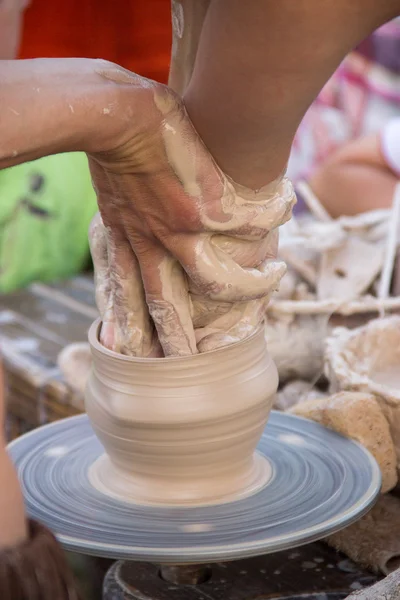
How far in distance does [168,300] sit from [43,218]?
1782mm

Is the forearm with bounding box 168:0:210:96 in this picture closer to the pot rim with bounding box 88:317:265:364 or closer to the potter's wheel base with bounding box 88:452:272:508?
the pot rim with bounding box 88:317:265:364

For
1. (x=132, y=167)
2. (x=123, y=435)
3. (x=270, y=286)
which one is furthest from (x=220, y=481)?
(x=132, y=167)

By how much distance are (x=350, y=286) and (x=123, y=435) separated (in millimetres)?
890

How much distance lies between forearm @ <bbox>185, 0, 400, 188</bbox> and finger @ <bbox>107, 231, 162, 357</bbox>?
0.66 ft

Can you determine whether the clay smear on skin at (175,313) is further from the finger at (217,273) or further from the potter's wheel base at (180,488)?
the potter's wheel base at (180,488)

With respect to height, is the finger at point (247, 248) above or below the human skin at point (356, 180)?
above

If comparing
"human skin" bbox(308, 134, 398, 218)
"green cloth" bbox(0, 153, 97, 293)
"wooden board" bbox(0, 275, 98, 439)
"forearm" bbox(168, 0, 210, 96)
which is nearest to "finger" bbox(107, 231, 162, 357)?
"forearm" bbox(168, 0, 210, 96)

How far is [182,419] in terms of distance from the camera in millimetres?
1179

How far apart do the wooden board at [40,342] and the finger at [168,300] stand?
28.4 inches

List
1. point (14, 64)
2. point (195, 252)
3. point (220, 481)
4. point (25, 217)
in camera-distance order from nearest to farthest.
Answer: point (14, 64)
point (195, 252)
point (220, 481)
point (25, 217)

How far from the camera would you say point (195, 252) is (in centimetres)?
113

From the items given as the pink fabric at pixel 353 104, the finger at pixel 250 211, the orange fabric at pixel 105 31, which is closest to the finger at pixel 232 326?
the finger at pixel 250 211

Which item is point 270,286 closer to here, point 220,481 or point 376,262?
point 220,481

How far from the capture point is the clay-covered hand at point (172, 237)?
1.05m
